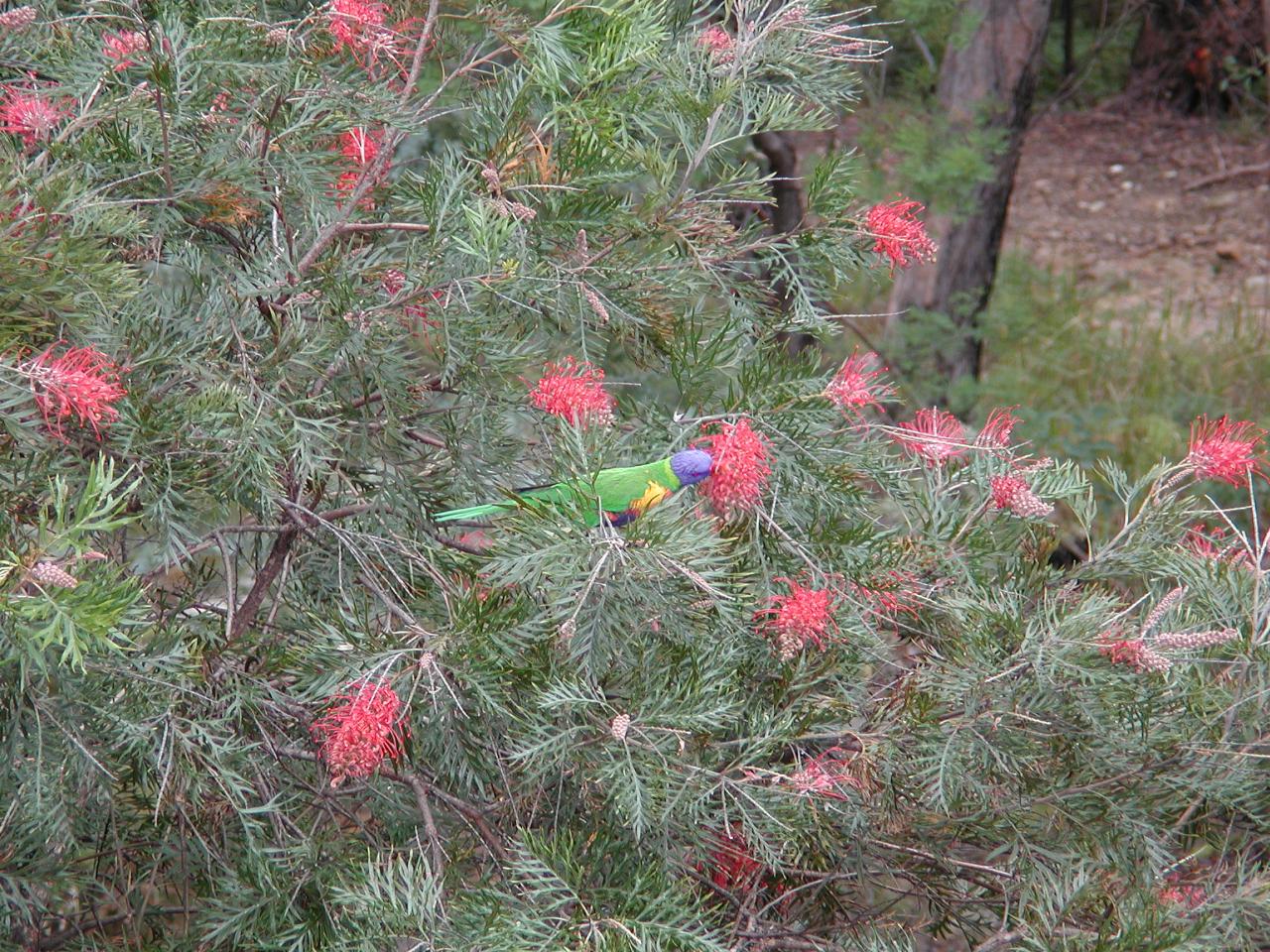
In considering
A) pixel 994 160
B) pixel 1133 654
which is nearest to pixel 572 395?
pixel 1133 654

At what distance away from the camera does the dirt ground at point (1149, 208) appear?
22.3ft

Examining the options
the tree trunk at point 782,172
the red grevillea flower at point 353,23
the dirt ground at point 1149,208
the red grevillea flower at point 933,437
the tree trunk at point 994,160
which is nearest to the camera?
the red grevillea flower at point 353,23

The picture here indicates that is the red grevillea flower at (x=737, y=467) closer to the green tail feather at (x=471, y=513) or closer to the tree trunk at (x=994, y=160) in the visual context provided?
the green tail feather at (x=471, y=513)

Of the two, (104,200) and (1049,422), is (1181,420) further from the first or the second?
(104,200)

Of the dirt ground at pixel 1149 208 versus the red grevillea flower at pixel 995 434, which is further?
the dirt ground at pixel 1149 208

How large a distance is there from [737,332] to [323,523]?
51 centimetres

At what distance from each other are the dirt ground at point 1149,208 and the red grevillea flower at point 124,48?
18.8 feet

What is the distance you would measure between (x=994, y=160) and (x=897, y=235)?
3029mm

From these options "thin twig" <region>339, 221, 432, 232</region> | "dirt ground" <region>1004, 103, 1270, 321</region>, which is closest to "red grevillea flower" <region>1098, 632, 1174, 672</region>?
"thin twig" <region>339, 221, 432, 232</region>

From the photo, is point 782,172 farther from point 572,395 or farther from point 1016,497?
point 572,395

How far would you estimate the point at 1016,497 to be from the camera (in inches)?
56.1

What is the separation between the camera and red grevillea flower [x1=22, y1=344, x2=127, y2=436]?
3.41 feet

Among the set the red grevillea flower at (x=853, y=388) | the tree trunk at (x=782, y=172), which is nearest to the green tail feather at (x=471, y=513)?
the red grevillea flower at (x=853, y=388)

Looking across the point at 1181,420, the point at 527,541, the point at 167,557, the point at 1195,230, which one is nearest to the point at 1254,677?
the point at 527,541
